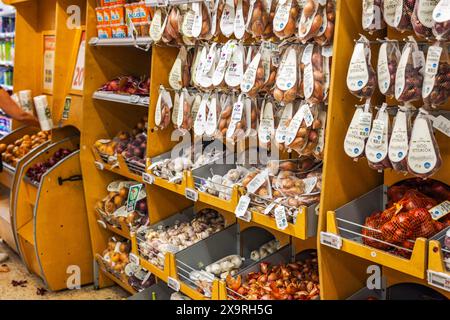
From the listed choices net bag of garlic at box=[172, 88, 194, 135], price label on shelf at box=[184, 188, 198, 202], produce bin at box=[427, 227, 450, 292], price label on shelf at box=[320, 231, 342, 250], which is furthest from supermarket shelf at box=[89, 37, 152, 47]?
produce bin at box=[427, 227, 450, 292]

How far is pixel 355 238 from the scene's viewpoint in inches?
80.4

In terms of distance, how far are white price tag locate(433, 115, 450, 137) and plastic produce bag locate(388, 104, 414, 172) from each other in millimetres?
94

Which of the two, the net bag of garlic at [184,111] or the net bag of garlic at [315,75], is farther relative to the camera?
the net bag of garlic at [184,111]

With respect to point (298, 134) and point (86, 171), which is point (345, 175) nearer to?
point (298, 134)

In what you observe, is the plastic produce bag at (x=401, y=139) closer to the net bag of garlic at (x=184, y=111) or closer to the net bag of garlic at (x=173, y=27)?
the net bag of garlic at (x=184, y=111)

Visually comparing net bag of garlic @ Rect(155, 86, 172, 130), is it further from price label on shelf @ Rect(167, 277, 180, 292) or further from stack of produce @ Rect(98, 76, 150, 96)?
price label on shelf @ Rect(167, 277, 180, 292)

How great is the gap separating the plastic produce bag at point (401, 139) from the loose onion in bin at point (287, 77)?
500 millimetres

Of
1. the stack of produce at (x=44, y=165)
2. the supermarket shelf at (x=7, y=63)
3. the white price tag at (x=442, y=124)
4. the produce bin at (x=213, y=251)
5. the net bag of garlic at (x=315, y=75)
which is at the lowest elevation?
the produce bin at (x=213, y=251)

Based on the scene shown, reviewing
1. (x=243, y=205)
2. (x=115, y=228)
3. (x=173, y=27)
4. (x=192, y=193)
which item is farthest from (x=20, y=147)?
(x=243, y=205)

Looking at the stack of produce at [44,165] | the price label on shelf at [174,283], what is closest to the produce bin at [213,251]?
the price label on shelf at [174,283]

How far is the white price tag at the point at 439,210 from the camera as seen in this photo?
1.88 m

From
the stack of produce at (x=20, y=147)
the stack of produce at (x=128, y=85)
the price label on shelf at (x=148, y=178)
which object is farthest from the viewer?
the stack of produce at (x=20, y=147)

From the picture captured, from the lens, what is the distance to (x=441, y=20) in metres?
1.63

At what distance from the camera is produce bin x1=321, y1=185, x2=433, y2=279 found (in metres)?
1.74
